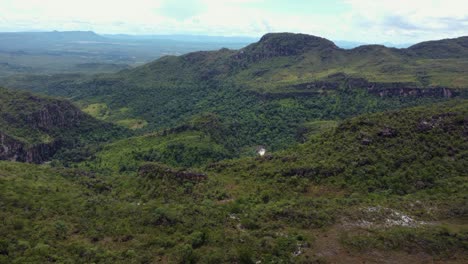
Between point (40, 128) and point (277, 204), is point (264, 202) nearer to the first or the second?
point (277, 204)

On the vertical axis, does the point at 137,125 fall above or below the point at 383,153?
below

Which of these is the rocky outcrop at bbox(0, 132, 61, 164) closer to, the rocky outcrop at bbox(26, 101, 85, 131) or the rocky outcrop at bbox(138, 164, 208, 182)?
the rocky outcrop at bbox(26, 101, 85, 131)

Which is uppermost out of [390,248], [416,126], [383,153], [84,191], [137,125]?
[416,126]

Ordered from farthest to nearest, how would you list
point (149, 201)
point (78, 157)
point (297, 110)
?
point (297, 110) → point (78, 157) → point (149, 201)

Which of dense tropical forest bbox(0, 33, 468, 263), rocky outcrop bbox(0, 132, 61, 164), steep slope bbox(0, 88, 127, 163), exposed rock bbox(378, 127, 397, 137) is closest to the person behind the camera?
dense tropical forest bbox(0, 33, 468, 263)

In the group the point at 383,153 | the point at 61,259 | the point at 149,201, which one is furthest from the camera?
the point at 383,153

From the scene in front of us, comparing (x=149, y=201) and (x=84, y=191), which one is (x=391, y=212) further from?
(x=84, y=191)

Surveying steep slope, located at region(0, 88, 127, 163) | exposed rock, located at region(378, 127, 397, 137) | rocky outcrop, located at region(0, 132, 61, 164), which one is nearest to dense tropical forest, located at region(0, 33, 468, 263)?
exposed rock, located at region(378, 127, 397, 137)

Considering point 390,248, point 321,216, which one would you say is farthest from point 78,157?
point 390,248
